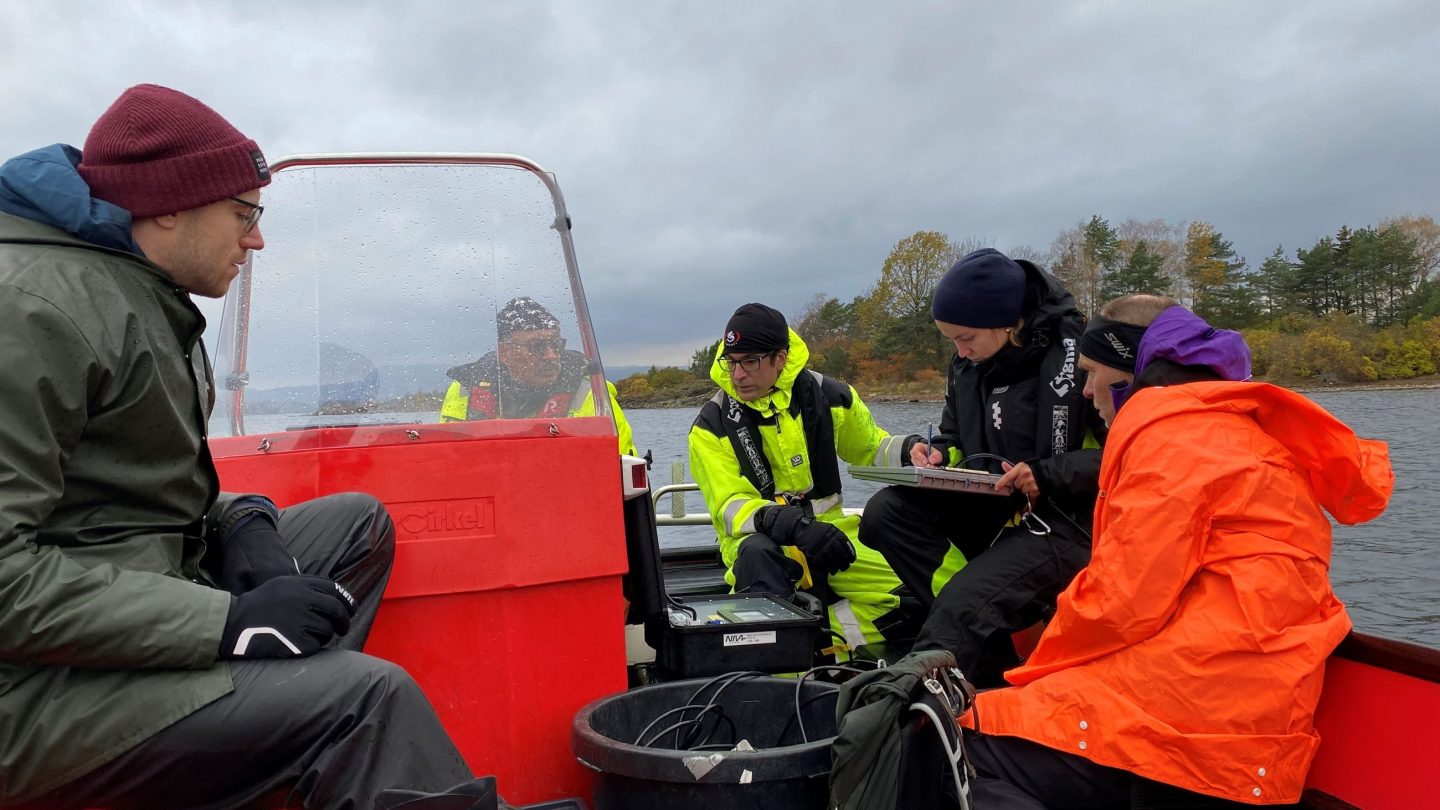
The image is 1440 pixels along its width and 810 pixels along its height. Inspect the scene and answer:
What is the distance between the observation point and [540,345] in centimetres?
288

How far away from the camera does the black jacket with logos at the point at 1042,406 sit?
3.39 meters

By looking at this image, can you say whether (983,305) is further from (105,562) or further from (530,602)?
(105,562)

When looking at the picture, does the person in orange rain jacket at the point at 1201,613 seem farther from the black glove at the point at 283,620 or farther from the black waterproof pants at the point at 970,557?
the black glove at the point at 283,620

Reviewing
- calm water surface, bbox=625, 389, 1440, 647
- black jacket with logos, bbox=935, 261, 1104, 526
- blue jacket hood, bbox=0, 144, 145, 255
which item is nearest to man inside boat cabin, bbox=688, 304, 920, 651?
black jacket with logos, bbox=935, 261, 1104, 526

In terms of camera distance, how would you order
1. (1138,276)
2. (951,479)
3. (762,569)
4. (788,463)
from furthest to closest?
(1138,276) < (788,463) < (762,569) < (951,479)

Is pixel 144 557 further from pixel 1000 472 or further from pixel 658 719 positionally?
pixel 1000 472

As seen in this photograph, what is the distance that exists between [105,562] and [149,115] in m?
0.83

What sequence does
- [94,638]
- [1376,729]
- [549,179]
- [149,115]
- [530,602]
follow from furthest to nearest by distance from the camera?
[549,179] < [530,602] < [1376,729] < [149,115] < [94,638]

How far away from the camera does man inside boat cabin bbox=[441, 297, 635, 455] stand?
2.78 meters

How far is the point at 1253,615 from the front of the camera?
2.19 m

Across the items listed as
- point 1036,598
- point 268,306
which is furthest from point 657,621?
point 268,306

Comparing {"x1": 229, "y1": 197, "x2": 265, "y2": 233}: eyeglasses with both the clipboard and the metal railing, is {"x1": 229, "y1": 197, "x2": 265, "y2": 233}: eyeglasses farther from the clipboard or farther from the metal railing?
the metal railing

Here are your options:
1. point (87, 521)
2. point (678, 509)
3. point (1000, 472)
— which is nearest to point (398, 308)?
point (87, 521)

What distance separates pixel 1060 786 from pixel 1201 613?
1.78 feet
